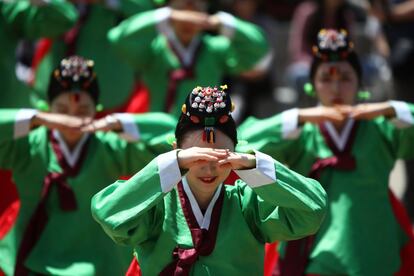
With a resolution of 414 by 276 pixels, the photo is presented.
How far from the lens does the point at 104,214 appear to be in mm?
3766

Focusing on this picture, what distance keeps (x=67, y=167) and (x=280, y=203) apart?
1453 millimetres

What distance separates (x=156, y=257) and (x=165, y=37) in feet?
9.44

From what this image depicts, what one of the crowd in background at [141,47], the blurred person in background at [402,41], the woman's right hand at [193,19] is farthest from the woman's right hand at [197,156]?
the blurred person in background at [402,41]

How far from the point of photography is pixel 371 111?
4906mm

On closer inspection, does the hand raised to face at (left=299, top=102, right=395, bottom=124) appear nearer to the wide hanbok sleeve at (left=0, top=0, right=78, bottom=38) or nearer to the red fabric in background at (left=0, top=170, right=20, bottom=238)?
the red fabric in background at (left=0, top=170, right=20, bottom=238)

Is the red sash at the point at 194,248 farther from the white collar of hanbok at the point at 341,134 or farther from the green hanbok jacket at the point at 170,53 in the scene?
the green hanbok jacket at the point at 170,53

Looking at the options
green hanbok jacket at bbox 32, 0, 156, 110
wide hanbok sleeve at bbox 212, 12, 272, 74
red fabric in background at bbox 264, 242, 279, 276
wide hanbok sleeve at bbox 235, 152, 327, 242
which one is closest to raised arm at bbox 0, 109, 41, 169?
red fabric in background at bbox 264, 242, 279, 276

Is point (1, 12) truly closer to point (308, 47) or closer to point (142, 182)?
point (308, 47)

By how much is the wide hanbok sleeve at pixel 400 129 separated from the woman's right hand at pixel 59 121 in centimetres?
139

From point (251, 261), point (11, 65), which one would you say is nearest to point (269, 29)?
point (11, 65)

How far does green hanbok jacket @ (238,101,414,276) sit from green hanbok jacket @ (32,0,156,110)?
1812 millimetres

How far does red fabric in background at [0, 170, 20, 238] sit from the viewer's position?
4.96 meters

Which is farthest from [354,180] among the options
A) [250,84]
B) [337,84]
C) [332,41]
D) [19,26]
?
[250,84]

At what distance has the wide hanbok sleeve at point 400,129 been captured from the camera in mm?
4949
